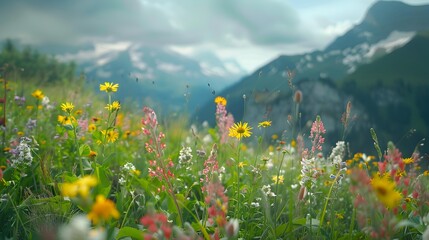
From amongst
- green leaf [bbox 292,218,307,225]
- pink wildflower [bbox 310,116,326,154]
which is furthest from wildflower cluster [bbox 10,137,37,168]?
pink wildflower [bbox 310,116,326,154]

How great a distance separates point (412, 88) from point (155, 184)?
419ft

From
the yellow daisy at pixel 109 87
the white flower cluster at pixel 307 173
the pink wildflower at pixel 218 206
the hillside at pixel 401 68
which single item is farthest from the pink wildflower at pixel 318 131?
the hillside at pixel 401 68

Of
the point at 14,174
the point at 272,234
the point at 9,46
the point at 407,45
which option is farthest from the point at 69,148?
the point at 407,45

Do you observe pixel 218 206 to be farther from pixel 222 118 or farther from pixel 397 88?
pixel 397 88

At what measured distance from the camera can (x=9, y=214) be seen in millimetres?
3018

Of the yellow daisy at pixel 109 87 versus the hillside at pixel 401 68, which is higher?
the hillside at pixel 401 68

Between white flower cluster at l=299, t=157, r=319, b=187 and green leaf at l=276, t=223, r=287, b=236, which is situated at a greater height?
white flower cluster at l=299, t=157, r=319, b=187

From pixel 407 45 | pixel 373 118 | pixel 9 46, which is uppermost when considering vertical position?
pixel 407 45

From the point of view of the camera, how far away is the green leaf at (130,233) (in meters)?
2.41

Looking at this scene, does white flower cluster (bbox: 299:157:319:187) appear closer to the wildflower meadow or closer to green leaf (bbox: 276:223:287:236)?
the wildflower meadow

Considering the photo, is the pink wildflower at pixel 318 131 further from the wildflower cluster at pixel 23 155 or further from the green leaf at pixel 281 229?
the wildflower cluster at pixel 23 155

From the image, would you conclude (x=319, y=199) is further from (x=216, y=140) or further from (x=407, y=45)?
(x=407, y=45)

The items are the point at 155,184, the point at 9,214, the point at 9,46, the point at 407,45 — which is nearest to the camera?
the point at 9,214

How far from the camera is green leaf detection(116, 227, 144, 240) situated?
7.91 ft
